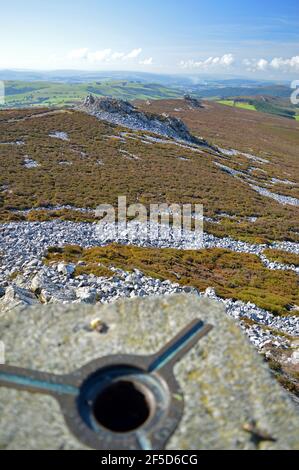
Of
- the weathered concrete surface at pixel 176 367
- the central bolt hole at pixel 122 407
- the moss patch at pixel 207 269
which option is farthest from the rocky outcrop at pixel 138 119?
the central bolt hole at pixel 122 407

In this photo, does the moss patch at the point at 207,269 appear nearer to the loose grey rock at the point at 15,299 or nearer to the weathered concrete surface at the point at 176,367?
the loose grey rock at the point at 15,299

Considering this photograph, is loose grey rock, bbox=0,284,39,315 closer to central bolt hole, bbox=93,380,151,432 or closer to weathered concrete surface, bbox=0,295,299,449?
weathered concrete surface, bbox=0,295,299,449

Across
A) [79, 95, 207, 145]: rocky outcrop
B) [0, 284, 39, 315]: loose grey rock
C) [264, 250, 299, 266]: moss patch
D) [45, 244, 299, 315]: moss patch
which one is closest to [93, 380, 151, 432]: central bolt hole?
[0, 284, 39, 315]: loose grey rock

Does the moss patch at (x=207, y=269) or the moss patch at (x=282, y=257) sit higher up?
the moss patch at (x=207, y=269)

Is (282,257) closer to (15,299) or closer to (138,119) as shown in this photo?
(15,299)

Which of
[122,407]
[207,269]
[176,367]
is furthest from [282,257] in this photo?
[122,407]

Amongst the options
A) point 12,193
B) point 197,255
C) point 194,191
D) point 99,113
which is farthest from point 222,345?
point 99,113
